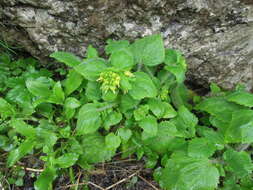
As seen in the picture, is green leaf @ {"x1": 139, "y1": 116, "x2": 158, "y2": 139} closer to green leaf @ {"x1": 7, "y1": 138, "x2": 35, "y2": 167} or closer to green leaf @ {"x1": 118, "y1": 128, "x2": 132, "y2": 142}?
green leaf @ {"x1": 118, "y1": 128, "x2": 132, "y2": 142}

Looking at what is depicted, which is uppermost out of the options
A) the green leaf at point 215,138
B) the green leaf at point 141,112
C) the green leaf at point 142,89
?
the green leaf at point 142,89

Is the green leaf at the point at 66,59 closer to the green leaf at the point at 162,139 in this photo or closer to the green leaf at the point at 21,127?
the green leaf at the point at 21,127

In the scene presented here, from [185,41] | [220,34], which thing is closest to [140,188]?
[185,41]

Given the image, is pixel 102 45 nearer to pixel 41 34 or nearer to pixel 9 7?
pixel 41 34

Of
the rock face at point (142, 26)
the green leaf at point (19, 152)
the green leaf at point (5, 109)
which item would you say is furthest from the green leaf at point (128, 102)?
the green leaf at point (5, 109)

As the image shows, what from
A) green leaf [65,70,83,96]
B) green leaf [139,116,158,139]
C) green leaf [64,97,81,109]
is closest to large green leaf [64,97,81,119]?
green leaf [64,97,81,109]

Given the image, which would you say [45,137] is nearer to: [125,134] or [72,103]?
[72,103]
